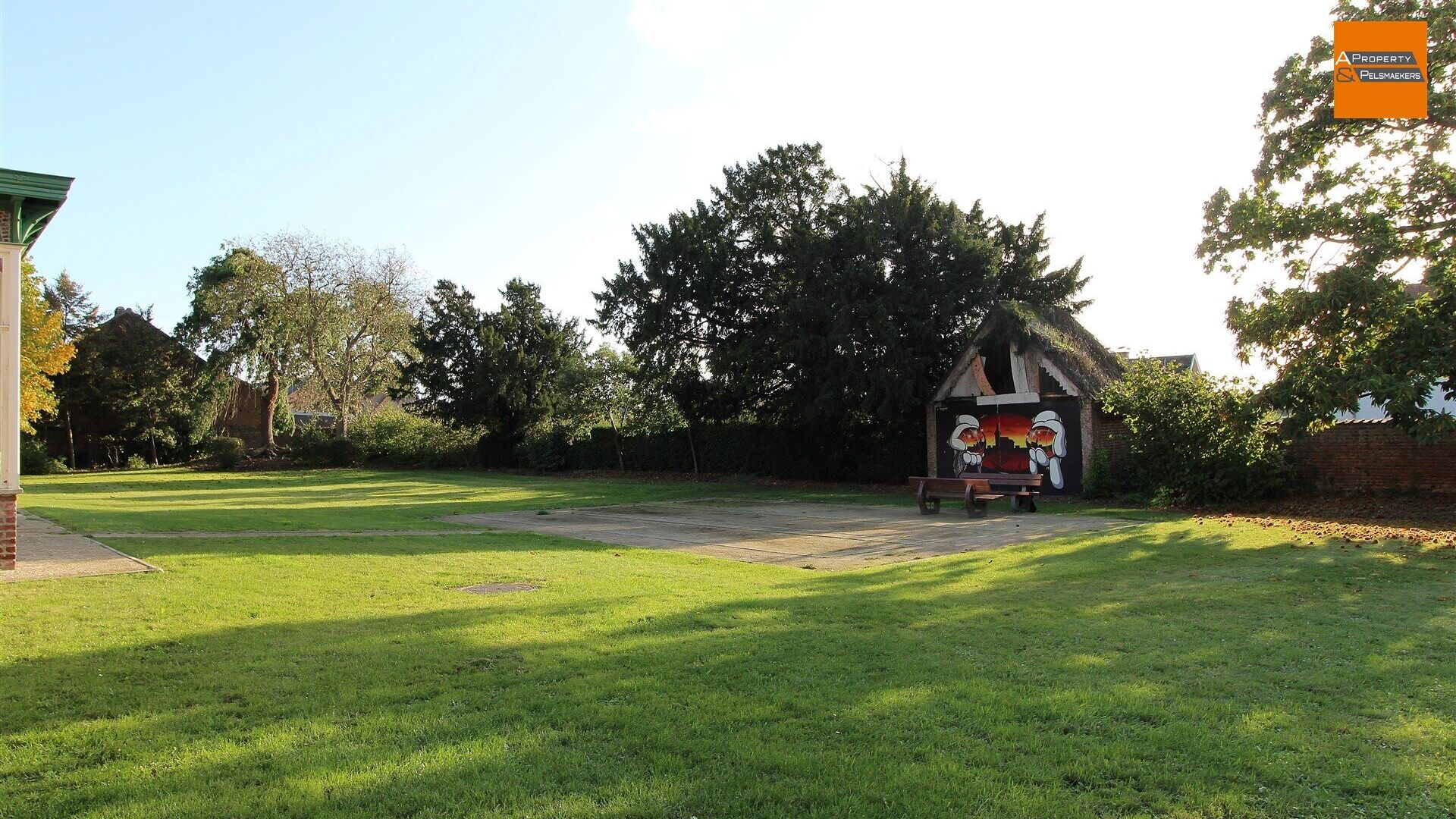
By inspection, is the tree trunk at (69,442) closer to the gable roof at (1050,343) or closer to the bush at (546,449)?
the bush at (546,449)

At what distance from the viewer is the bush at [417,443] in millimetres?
47375

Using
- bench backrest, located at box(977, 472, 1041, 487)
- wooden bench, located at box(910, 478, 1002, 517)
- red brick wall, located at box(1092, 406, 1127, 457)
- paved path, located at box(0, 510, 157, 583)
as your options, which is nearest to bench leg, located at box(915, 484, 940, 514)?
wooden bench, located at box(910, 478, 1002, 517)

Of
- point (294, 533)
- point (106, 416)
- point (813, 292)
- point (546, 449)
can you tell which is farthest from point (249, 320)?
point (294, 533)

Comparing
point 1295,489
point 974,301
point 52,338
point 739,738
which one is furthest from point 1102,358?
point 52,338

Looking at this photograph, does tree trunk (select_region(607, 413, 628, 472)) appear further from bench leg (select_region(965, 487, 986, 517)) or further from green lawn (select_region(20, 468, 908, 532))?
bench leg (select_region(965, 487, 986, 517))

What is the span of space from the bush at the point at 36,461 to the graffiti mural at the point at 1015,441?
42.7 metres

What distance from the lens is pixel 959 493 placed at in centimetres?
1884

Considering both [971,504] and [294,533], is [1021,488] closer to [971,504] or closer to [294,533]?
[971,504]

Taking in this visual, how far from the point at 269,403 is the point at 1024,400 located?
4415cm

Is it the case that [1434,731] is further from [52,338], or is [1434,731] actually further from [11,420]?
[52,338]

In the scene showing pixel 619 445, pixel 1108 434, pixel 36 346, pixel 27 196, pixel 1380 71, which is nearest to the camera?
pixel 27 196

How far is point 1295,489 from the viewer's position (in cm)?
1895

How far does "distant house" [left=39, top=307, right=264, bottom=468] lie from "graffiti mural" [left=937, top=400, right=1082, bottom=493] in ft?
139

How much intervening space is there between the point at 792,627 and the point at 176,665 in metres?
4.25
